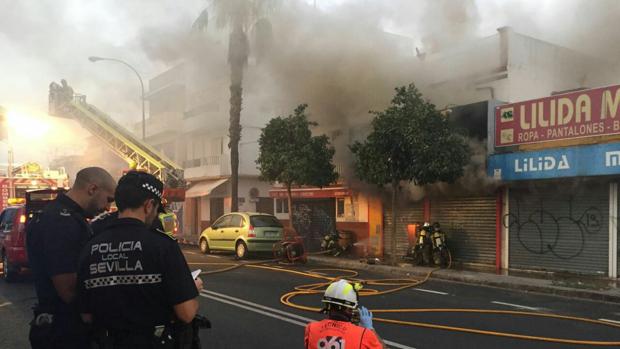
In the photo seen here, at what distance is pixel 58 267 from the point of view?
260 cm

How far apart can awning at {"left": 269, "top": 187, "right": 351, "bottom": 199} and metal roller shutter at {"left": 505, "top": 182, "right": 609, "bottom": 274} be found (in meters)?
5.72

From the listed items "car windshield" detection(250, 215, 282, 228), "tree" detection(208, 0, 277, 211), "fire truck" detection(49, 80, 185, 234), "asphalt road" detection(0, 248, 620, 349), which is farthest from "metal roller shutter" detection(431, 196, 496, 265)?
"fire truck" detection(49, 80, 185, 234)

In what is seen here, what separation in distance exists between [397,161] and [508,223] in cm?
314

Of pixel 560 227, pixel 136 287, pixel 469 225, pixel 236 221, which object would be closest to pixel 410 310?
pixel 136 287

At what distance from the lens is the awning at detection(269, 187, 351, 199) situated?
680 inches

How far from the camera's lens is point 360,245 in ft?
55.4

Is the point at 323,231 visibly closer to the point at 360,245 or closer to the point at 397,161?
the point at 360,245

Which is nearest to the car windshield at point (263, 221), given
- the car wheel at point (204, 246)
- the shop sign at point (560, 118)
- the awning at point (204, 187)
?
the car wheel at point (204, 246)

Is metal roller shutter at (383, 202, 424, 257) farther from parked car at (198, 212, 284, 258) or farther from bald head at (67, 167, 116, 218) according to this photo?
bald head at (67, 167, 116, 218)

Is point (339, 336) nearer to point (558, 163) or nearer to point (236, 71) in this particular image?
point (558, 163)

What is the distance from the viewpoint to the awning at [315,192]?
1727 centimetres

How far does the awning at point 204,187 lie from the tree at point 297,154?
8635mm

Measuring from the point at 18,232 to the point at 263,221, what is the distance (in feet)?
22.0

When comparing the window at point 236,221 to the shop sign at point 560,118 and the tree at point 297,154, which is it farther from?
the shop sign at point 560,118
